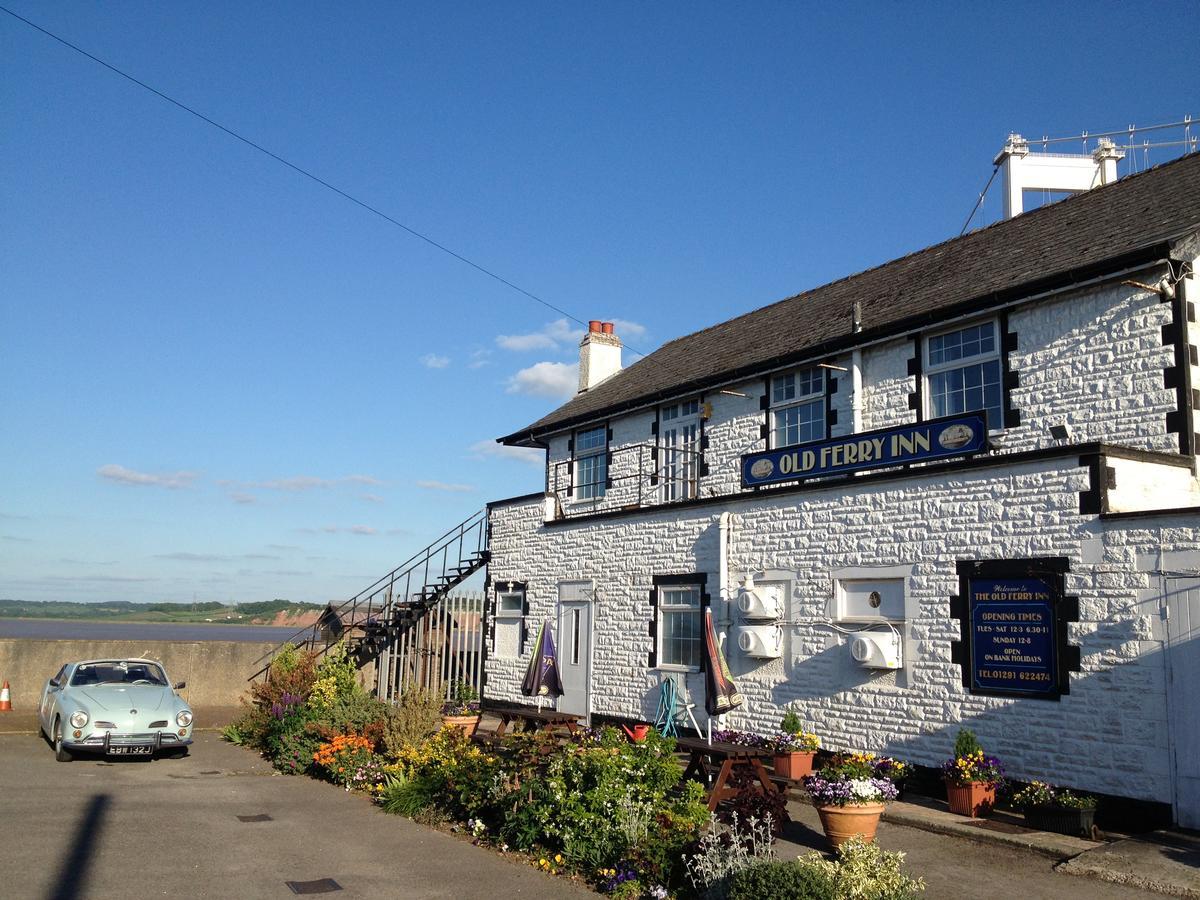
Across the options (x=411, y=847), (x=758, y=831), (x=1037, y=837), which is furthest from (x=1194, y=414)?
(x=411, y=847)

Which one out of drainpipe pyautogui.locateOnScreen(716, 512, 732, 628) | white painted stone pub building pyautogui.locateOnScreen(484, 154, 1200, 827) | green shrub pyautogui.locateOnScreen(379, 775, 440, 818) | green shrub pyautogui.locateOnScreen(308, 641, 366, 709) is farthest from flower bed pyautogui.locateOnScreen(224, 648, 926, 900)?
white painted stone pub building pyautogui.locateOnScreen(484, 154, 1200, 827)

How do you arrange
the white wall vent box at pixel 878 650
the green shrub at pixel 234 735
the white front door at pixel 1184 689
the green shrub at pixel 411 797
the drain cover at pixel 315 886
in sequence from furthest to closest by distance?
the green shrub at pixel 234 735 < the white wall vent box at pixel 878 650 < the green shrub at pixel 411 797 < the white front door at pixel 1184 689 < the drain cover at pixel 315 886

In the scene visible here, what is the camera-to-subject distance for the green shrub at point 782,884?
6.52 metres

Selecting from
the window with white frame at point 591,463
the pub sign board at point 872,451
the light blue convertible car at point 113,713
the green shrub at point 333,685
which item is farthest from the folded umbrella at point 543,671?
the light blue convertible car at point 113,713

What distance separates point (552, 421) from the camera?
75.0 feet

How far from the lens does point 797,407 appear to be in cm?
1680

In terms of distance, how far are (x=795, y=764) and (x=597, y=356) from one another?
14867 millimetres

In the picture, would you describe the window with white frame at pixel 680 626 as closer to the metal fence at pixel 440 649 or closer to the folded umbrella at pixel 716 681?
the folded umbrella at pixel 716 681

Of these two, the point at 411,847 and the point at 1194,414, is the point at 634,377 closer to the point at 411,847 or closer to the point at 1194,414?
the point at 1194,414

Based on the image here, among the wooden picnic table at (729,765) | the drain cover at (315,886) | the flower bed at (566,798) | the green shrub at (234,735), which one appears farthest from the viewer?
the green shrub at (234,735)

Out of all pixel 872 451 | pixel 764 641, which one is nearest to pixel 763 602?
pixel 764 641

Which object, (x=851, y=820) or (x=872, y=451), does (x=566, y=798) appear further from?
(x=872, y=451)

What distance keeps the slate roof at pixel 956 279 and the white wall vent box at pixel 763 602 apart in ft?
13.1

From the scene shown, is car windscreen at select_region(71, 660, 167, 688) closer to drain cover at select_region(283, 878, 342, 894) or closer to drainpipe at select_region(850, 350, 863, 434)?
drain cover at select_region(283, 878, 342, 894)
